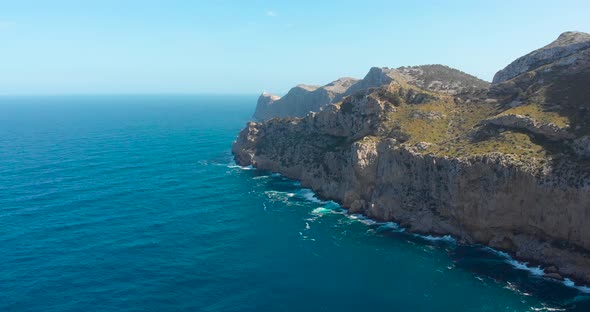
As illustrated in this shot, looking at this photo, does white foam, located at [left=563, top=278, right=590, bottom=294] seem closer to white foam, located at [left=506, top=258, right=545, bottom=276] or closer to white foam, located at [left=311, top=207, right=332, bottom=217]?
white foam, located at [left=506, top=258, right=545, bottom=276]

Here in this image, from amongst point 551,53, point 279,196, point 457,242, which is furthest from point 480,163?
point 551,53

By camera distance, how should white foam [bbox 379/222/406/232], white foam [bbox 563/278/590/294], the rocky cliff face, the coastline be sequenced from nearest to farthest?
white foam [bbox 563/278/590/294] → the coastline → the rocky cliff face → white foam [bbox 379/222/406/232]

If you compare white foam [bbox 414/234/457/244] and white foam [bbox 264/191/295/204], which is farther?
white foam [bbox 264/191/295/204]

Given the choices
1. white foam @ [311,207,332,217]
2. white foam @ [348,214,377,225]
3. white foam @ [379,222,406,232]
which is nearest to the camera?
white foam @ [379,222,406,232]

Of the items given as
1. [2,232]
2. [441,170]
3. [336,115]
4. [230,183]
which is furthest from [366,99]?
[2,232]

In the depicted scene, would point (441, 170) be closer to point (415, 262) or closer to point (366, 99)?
point (415, 262)

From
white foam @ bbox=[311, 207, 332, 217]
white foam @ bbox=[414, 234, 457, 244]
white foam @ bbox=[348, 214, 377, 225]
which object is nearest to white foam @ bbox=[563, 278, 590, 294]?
white foam @ bbox=[414, 234, 457, 244]

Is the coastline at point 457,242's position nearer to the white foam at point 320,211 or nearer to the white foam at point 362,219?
the white foam at point 362,219

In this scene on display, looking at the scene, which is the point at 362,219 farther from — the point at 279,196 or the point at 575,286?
the point at 575,286
